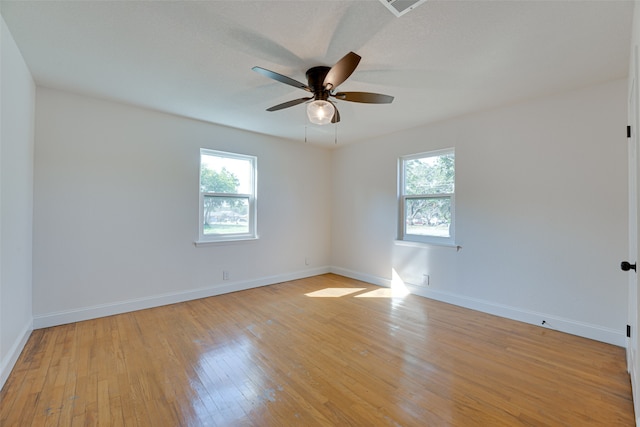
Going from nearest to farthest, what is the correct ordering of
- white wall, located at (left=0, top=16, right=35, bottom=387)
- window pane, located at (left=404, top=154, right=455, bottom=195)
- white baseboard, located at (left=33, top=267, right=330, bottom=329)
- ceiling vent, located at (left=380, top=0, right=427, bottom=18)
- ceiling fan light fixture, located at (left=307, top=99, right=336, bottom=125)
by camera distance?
1. ceiling vent, located at (left=380, top=0, right=427, bottom=18)
2. white wall, located at (left=0, top=16, right=35, bottom=387)
3. ceiling fan light fixture, located at (left=307, top=99, right=336, bottom=125)
4. white baseboard, located at (left=33, top=267, right=330, bottom=329)
5. window pane, located at (left=404, top=154, right=455, bottom=195)

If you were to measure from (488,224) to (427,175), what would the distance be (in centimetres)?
108

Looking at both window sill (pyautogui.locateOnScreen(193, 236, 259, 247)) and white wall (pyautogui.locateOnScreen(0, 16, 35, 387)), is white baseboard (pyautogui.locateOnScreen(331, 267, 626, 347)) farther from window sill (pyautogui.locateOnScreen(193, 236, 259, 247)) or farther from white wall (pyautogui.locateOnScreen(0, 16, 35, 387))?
white wall (pyautogui.locateOnScreen(0, 16, 35, 387))

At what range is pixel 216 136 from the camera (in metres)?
4.02

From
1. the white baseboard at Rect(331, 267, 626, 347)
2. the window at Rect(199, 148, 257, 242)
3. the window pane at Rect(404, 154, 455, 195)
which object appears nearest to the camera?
the white baseboard at Rect(331, 267, 626, 347)

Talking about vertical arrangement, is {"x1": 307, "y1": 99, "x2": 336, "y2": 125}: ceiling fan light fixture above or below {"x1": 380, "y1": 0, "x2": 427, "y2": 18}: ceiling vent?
below

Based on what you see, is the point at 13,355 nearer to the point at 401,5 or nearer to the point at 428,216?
the point at 401,5

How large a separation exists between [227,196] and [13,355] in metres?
2.62

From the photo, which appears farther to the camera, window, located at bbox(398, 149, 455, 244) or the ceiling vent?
window, located at bbox(398, 149, 455, 244)

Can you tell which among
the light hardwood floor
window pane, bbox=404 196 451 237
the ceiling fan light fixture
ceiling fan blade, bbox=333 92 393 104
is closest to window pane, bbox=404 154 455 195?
window pane, bbox=404 196 451 237

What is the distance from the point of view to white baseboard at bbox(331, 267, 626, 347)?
259 centimetres

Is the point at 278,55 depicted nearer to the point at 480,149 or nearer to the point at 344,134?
the point at 344,134

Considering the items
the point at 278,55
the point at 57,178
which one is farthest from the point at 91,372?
the point at 278,55

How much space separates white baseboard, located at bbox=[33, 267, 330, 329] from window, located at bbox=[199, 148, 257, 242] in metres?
0.71

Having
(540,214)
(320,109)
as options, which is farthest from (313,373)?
(540,214)
